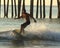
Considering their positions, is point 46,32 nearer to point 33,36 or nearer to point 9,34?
point 33,36

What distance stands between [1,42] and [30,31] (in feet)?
9.64

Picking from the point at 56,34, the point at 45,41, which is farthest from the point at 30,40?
the point at 56,34

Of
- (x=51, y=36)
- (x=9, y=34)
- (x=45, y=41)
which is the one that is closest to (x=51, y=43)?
(x=45, y=41)

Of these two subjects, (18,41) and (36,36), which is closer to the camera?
(18,41)

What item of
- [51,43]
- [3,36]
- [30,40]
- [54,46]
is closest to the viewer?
[54,46]

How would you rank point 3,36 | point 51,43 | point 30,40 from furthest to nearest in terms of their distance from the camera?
point 3,36 < point 30,40 < point 51,43

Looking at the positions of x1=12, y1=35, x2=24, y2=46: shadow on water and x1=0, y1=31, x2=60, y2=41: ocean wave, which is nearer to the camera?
x1=12, y1=35, x2=24, y2=46: shadow on water

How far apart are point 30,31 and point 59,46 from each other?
3.91m

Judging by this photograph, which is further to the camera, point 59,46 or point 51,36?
point 51,36

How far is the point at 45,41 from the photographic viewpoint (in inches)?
553

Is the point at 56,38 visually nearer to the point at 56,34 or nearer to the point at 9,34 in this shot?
the point at 56,34

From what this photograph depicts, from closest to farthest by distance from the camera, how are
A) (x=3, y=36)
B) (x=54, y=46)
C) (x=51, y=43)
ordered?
(x=54, y=46) < (x=51, y=43) < (x=3, y=36)

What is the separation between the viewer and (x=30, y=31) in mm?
16234

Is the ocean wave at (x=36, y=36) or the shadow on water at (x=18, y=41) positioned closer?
the shadow on water at (x=18, y=41)
